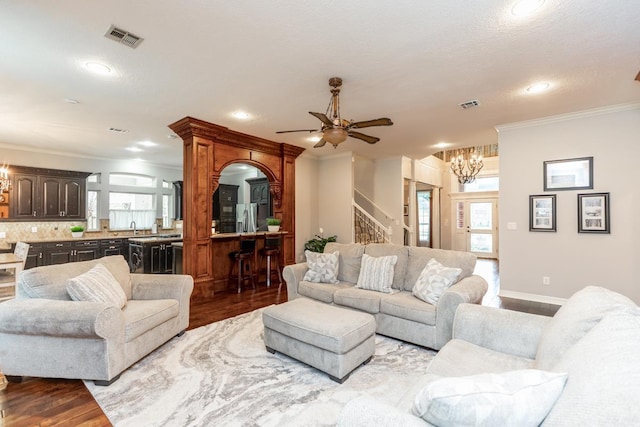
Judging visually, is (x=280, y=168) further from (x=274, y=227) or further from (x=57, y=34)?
(x=57, y=34)

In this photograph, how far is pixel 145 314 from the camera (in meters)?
2.72

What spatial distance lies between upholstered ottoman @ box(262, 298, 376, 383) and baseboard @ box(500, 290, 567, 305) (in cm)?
341

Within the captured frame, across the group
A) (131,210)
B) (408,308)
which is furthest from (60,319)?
(131,210)

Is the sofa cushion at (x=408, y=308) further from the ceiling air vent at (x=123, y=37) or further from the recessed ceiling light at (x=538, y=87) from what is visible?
the ceiling air vent at (x=123, y=37)

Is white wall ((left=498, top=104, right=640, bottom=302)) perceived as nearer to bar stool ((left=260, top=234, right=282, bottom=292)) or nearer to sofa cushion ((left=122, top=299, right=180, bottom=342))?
bar stool ((left=260, top=234, right=282, bottom=292))

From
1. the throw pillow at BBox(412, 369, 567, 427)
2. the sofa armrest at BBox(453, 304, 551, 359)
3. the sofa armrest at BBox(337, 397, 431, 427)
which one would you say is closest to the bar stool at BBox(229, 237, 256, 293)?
the sofa armrest at BBox(453, 304, 551, 359)

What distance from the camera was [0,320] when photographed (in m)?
2.30

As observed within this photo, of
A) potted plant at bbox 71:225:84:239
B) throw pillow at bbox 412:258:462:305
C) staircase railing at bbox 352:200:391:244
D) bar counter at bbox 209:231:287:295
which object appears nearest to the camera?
throw pillow at bbox 412:258:462:305

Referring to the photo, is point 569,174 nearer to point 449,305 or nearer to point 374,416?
point 449,305

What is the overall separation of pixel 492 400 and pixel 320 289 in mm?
2866

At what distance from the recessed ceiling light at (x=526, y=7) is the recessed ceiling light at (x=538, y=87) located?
5.11ft

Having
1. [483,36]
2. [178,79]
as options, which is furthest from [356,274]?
[178,79]

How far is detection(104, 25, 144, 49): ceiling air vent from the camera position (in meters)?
2.56

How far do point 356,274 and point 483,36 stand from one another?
283cm
